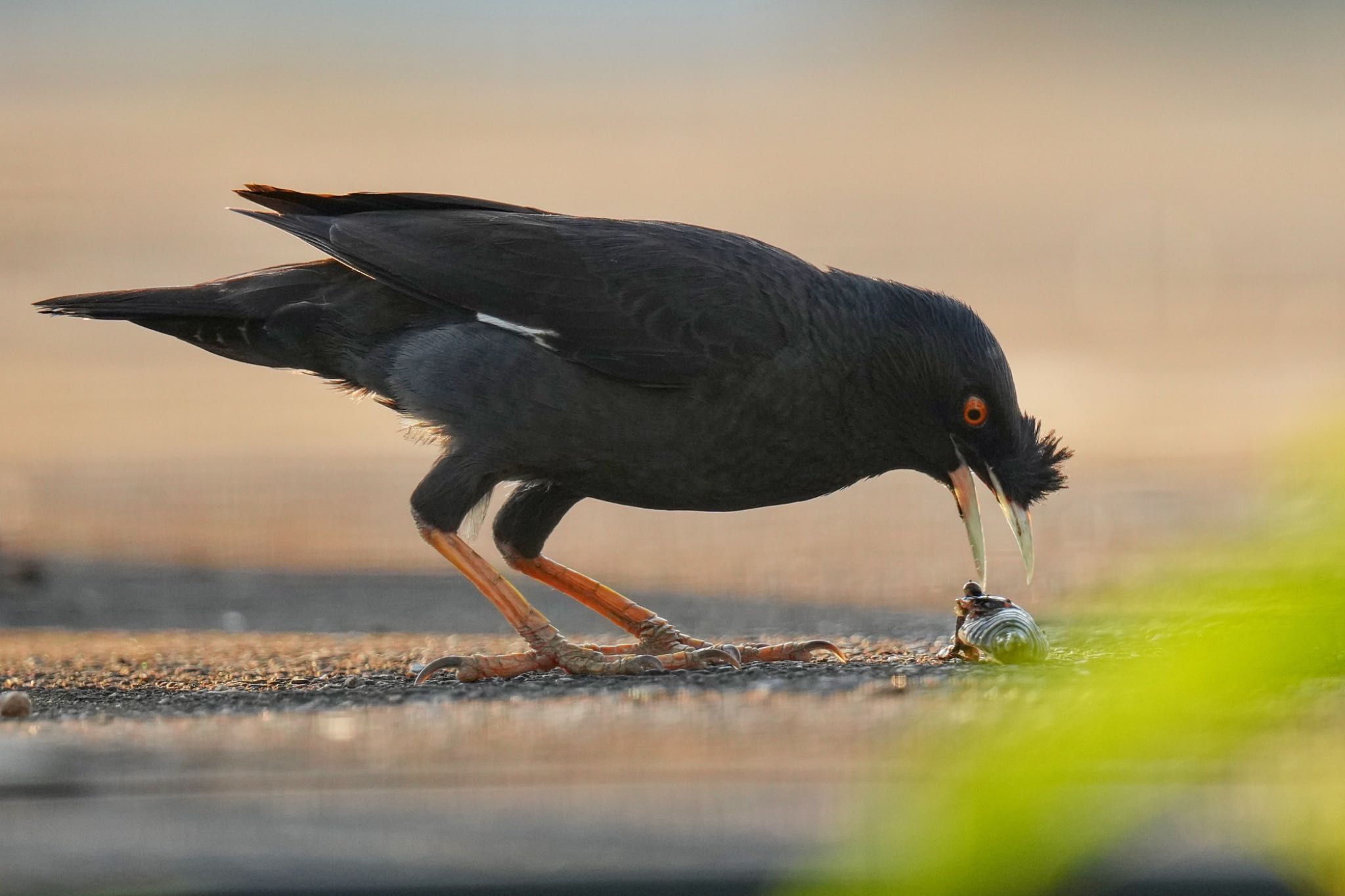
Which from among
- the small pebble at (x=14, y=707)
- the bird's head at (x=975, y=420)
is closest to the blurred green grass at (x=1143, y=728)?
the small pebble at (x=14, y=707)

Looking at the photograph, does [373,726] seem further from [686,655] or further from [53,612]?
[53,612]

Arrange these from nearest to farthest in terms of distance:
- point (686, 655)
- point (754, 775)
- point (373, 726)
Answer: point (754, 775), point (373, 726), point (686, 655)

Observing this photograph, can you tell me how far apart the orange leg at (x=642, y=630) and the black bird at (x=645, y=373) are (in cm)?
1

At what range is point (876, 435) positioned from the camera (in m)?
5.45

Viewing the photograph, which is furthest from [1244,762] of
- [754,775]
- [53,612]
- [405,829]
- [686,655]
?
[53,612]

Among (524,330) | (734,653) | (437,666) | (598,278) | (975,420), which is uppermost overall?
(598,278)

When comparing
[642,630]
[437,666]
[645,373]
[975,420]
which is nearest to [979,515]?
[975,420]

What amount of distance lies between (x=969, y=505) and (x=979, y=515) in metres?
0.06

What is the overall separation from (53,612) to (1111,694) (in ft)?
26.6

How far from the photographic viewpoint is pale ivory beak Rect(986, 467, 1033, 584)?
17.4 ft

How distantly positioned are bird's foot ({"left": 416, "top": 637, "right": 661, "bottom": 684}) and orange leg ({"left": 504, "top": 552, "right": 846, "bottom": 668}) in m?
0.16

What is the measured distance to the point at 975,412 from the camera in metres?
5.38

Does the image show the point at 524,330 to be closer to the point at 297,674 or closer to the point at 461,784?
the point at 297,674

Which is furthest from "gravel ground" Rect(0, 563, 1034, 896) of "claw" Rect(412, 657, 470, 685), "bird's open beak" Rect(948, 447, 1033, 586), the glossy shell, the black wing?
the black wing
